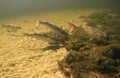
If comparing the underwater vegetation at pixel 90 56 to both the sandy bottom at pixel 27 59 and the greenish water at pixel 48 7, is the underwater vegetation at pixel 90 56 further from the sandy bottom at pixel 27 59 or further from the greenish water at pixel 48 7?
the greenish water at pixel 48 7

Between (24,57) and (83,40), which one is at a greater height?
(83,40)

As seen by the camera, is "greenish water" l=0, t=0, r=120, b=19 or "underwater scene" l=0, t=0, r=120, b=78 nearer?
"underwater scene" l=0, t=0, r=120, b=78

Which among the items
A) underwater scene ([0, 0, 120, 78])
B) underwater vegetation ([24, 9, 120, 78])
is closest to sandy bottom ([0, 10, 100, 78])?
underwater scene ([0, 0, 120, 78])

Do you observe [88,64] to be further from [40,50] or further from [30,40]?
[30,40]

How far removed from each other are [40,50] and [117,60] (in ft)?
11.0

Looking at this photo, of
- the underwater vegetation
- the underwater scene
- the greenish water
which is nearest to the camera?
A: the underwater vegetation

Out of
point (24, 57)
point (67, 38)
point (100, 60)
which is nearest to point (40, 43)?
point (67, 38)

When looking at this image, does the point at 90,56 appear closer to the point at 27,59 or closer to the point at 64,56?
the point at 64,56

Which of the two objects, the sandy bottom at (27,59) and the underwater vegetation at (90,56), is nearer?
the underwater vegetation at (90,56)

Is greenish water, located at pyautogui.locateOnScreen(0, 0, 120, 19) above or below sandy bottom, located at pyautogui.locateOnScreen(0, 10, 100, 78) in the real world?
above

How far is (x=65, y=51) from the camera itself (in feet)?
26.3

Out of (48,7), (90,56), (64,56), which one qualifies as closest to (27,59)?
(64,56)

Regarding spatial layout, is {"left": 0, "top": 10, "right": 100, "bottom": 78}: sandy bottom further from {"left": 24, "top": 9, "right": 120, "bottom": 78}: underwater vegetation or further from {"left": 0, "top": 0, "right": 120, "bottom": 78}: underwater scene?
{"left": 24, "top": 9, "right": 120, "bottom": 78}: underwater vegetation

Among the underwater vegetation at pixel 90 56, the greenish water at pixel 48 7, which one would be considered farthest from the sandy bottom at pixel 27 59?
the greenish water at pixel 48 7
